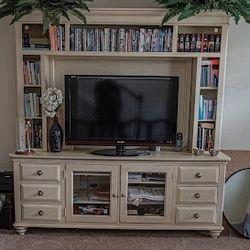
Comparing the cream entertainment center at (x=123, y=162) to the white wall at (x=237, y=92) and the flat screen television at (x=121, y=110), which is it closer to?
the flat screen television at (x=121, y=110)

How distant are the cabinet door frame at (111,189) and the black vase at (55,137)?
0.81 ft

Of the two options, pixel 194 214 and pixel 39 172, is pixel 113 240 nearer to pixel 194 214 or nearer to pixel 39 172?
pixel 194 214

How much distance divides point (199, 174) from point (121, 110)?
0.91 meters

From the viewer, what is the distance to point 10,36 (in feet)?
10.6

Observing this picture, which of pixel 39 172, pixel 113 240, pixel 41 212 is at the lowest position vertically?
pixel 113 240

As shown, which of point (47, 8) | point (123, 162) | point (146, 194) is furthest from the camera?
point (146, 194)

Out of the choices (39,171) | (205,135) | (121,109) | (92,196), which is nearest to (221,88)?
(205,135)

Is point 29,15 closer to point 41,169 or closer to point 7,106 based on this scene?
point 7,106

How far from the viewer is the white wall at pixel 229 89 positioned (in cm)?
325

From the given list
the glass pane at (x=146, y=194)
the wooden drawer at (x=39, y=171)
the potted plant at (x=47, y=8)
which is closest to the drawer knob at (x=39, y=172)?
the wooden drawer at (x=39, y=171)

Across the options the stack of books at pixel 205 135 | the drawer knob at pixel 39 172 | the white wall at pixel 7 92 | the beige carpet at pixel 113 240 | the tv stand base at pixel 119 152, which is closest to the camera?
the beige carpet at pixel 113 240

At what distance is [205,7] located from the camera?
2.73m

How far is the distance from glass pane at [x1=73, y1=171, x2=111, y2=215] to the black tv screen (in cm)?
35

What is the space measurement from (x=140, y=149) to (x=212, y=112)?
0.79 meters
